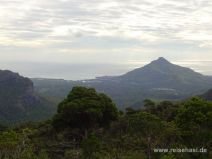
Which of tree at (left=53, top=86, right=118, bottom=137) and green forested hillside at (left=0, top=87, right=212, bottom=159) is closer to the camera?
green forested hillside at (left=0, top=87, right=212, bottom=159)

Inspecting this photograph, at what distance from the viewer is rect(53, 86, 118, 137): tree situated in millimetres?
38719

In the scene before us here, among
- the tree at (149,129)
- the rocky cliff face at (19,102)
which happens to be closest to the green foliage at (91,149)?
the tree at (149,129)

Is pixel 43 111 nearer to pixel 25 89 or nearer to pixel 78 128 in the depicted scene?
pixel 25 89

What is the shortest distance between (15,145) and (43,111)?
13549 centimetres

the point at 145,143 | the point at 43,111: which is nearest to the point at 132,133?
the point at 145,143

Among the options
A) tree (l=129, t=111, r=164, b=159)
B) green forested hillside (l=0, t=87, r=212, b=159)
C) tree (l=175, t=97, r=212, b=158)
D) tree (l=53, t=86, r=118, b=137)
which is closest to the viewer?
tree (l=129, t=111, r=164, b=159)

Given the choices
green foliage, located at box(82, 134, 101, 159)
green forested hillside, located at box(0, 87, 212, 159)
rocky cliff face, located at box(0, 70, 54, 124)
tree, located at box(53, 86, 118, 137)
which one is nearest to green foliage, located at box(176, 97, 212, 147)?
green forested hillside, located at box(0, 87, 212, 159)

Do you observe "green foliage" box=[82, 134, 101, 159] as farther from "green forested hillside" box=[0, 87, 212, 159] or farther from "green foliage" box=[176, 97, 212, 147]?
"green foliage" box=[176, 97, 212, 147]

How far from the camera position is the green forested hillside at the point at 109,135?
29484 mm

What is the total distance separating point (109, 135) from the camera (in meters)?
37.4

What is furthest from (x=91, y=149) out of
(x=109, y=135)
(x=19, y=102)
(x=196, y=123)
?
(x=19, y=102)

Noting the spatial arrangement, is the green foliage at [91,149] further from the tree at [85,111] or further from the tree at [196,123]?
the tree at [85,111]

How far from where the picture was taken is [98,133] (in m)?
38.8

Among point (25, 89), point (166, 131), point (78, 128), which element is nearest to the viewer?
point (166, 131)
